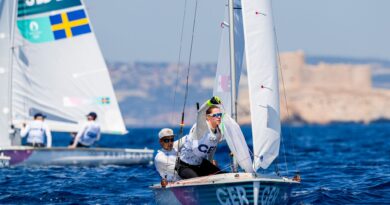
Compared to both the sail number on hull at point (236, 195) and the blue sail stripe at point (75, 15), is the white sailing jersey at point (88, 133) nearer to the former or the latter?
the blue sail stripe at point (75, 15)

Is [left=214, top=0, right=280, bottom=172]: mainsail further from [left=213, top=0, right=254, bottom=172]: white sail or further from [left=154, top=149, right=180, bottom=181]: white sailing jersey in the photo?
[left=154, top=149, right=180, bottom=181]: white sailing jersey

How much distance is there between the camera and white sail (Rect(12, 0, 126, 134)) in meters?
29.8

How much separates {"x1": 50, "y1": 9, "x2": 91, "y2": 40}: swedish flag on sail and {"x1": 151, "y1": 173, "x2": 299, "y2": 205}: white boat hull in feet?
55.1

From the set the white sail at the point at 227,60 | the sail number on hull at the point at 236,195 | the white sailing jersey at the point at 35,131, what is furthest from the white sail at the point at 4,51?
the sail number on hull at the point at 236,195

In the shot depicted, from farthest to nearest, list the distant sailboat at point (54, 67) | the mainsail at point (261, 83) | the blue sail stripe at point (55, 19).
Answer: the blue sail stripe at point (55, 19) < the distant sailboat at point (54, 67) < the mainsail at point (261, 83)

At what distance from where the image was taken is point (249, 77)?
47.0 feet

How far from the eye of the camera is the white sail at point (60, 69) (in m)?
29.8

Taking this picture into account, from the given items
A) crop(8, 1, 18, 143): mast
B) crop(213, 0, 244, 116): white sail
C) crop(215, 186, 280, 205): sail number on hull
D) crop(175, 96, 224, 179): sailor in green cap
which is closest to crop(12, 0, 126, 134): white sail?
crop(8, 1, 18, 143): mast

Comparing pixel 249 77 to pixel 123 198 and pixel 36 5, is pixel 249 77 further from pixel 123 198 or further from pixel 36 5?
pixel 36 5

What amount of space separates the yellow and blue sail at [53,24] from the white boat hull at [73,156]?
466 cm

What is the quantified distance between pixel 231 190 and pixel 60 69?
58.5 ft

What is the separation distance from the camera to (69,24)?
30.5 m

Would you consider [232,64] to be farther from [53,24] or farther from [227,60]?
[53,24]

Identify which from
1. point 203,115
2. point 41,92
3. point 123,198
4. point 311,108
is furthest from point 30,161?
point 311,108
